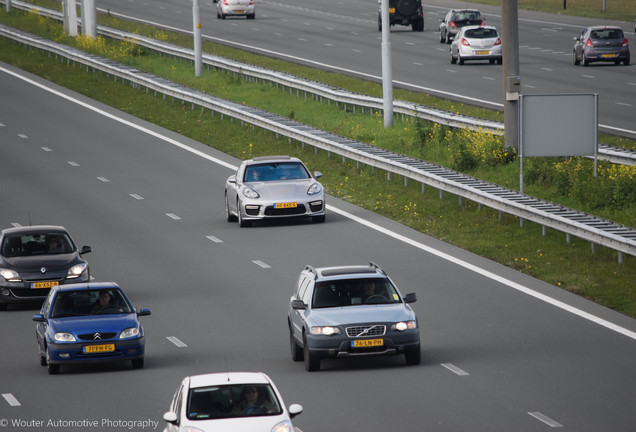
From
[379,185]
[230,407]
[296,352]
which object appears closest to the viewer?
[230,407]

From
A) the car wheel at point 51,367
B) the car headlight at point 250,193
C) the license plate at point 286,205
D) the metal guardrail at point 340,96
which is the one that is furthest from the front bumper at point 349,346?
the metal guardrail at point 340,96

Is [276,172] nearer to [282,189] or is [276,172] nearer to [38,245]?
[282,189]

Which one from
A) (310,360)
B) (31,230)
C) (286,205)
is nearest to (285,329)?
(310,360)

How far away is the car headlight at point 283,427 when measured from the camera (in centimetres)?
1203

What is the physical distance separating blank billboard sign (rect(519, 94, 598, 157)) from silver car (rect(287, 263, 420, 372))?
12376 millimetres

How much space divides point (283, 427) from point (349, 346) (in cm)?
494

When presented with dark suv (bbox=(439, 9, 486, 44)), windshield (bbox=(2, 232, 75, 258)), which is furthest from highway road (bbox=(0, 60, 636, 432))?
dark suv (bbox=(439, 9, 486, 44))

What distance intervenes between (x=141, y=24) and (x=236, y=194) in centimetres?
4770

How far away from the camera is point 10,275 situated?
73.2ft

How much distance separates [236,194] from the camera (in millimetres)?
29844

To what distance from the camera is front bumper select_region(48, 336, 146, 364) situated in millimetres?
17359

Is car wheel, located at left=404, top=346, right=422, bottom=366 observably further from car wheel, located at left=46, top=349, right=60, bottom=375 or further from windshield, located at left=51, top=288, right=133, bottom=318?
car wheel, located at left=46, top=349, right=60, bottom=375

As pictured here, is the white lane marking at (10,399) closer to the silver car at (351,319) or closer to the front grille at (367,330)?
the silver car at (351,319)

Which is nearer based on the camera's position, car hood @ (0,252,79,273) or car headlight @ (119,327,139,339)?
car headlight @ (119,327,139,339)
